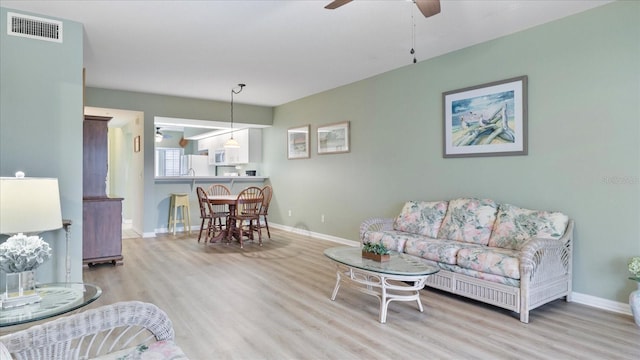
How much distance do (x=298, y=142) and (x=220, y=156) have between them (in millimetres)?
3235

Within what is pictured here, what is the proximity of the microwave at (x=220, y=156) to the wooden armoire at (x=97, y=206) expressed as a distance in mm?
4540

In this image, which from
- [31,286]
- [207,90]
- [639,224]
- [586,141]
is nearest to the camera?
[31,286]

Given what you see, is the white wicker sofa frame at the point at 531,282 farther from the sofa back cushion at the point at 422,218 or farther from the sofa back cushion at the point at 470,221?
the sofa back cushion at the point at 422,218

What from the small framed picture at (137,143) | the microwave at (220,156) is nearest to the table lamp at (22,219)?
the small framed picture at (137,143)

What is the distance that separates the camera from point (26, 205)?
180 cm

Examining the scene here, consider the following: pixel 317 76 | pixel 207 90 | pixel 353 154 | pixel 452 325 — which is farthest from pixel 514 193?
pixel 207 90

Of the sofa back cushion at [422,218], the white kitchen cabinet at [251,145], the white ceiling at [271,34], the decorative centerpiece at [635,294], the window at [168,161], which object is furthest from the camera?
the window at [168,161]

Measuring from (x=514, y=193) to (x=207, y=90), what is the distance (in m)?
4.88

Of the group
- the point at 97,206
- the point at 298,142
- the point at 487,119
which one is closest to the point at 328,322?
the point at 487,119

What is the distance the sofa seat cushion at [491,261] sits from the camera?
2.97 meters

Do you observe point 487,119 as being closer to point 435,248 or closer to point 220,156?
point 435,248

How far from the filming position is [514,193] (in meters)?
3.82

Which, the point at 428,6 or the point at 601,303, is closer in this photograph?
the point at 428,6

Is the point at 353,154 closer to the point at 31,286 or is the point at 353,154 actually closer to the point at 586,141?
the point at 586,141
